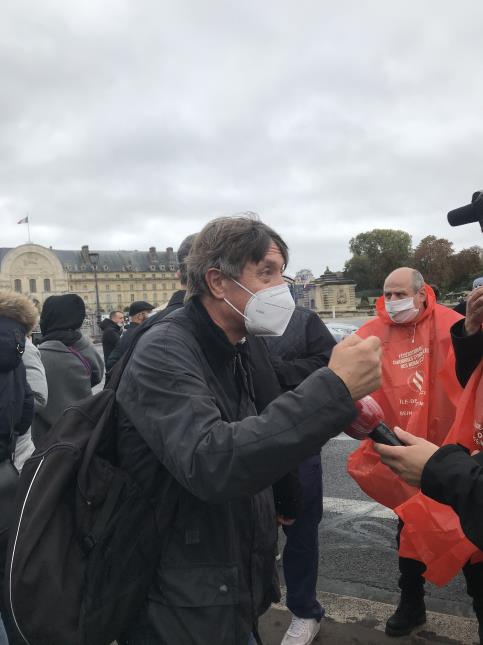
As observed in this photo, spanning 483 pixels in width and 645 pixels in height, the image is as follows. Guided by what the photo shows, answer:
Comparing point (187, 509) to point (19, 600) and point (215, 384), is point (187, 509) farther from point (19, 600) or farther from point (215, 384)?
point (19, 600)

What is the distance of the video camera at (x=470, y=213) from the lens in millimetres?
1862

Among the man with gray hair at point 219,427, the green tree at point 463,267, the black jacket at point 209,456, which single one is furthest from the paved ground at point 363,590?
the green tree at point 463,267

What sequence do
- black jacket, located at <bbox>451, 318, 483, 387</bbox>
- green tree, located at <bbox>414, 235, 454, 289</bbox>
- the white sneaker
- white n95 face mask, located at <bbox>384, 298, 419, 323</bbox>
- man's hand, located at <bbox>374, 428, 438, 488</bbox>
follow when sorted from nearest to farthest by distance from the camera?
1. man's hand, located at <bbox>374, 428, 438, 488</bbox>
2. black jacket, located at <bbox>451, 318, 483, 387</bbox>
3. the white sneaker
4. white n95 face mask, located at <bbox>384, 298, 419, 323</bbox>
5. green tree, located at <bbox>414, 235, 454, 289</bbox>

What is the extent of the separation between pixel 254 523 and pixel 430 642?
6.55 feet

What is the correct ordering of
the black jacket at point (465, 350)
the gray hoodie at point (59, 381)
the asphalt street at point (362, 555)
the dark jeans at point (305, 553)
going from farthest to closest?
the gray hoodie at point (59, 381)
the asphalt street at point (362, 555)
the dark jeans at point (305, 553)
the black jacket at point (465, 350)

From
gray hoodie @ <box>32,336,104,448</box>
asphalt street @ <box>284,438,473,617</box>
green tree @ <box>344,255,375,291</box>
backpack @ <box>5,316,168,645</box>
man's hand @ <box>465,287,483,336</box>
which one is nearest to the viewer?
backpack @ <box>5,316,168,645</box>

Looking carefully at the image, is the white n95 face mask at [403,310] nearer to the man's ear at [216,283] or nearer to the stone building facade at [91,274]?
the man's ear at [216,283]

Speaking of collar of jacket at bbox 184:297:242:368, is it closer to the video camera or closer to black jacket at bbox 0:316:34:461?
Answer: the video camera

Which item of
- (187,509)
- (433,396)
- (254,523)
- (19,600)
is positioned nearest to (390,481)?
(433,396)

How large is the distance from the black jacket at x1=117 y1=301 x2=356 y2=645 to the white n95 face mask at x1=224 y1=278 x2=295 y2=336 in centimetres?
14

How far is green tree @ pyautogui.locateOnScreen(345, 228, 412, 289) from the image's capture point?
81.1m

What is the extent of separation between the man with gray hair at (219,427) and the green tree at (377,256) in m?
80.0

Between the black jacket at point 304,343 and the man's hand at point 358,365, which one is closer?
the man's hand at point 358,365

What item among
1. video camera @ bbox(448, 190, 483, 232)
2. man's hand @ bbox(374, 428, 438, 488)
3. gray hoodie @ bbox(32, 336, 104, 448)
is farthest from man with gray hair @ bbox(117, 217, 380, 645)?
gray hoodie @ bbox(32, 336, 104, 448)
